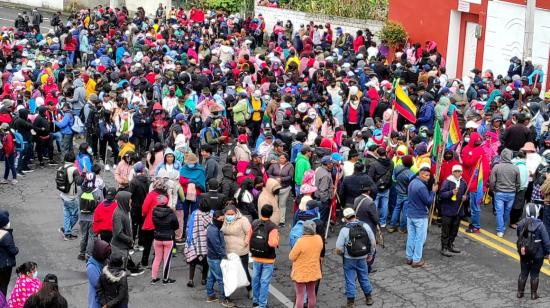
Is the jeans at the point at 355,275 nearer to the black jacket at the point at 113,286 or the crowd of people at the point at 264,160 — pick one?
the crowd of people at the point at 264,160

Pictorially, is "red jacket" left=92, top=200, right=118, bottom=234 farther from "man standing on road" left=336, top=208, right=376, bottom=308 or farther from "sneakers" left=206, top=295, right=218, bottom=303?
"man standing on road" left=336, top=208, right=376, bottom=308

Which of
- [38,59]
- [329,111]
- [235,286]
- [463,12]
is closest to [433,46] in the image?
[463,12]

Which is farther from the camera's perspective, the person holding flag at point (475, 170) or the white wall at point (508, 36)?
the white wall at point (508, 36)

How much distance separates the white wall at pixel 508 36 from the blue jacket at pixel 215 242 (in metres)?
15.5

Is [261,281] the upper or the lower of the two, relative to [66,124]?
lower

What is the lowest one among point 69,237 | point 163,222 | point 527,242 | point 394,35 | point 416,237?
point 69,237

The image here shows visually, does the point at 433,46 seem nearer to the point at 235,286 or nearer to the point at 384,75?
the point at 384,75

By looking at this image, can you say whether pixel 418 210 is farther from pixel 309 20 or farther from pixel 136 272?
pixel 309 20

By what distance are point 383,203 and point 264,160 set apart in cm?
243

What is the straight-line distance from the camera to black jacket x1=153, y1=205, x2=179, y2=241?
510 inches

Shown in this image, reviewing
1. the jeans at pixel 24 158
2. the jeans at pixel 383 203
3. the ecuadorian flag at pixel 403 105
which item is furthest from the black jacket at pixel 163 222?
the jeans at pixel 24 158

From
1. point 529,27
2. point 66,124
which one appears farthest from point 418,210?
point 529,27

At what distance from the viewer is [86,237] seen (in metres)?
14.4

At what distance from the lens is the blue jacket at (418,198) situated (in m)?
13.4
